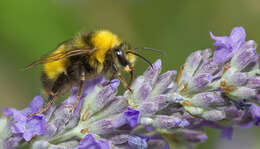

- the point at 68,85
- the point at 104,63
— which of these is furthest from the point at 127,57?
the point at 68,85

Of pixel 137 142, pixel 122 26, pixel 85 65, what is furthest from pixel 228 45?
pixel 122 26

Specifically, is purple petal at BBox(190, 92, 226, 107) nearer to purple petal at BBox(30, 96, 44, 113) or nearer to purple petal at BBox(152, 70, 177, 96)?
purple petal at BBox(152, 70, 177, 96)

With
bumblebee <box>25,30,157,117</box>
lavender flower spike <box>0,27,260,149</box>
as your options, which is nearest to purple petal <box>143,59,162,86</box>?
lavender flower spike <box>0,27,260,149</box>

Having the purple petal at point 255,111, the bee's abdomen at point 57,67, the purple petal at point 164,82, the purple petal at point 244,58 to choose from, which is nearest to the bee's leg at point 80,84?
the bee's abdomen at point 57,67

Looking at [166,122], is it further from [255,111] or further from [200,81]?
[255,111]

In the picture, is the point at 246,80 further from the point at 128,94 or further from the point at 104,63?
the point at 104,63

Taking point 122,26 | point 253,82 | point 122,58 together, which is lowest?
point 253,82
